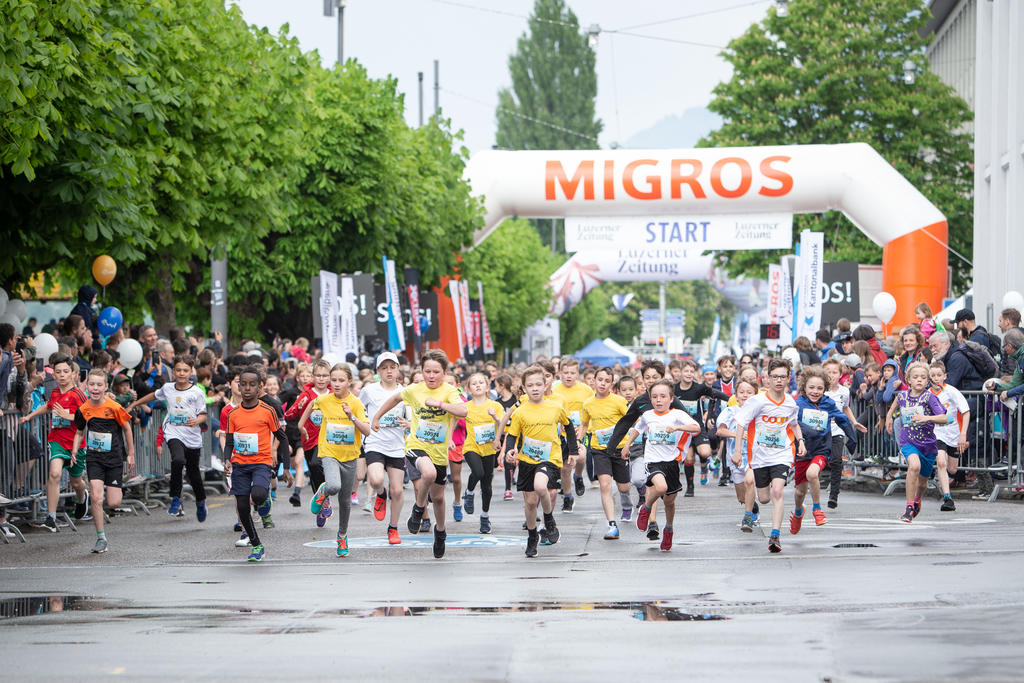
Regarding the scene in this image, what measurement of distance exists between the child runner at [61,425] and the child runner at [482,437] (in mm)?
3759

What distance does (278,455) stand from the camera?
57.3 feet

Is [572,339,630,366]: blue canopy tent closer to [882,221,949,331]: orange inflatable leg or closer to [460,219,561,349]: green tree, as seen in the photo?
[460,219,561,349]: green tree

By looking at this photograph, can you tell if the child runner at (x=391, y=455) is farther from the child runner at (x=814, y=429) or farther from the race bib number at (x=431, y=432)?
the child runner at (x=814, y=429)

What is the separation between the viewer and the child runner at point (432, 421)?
10703mm

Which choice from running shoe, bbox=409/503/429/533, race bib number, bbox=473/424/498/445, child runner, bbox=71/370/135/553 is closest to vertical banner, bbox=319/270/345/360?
race bib number, bbox=473/424/498/445

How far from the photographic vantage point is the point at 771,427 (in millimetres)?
11320

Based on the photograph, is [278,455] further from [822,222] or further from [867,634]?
[822,222]

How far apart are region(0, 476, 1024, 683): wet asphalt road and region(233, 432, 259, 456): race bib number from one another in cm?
88

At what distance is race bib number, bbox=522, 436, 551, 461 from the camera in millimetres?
10789

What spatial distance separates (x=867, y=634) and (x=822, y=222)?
33.4 meters

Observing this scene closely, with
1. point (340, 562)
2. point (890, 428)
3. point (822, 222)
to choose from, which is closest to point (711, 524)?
point (890, 428)

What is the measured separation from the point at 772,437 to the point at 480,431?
10.5ft

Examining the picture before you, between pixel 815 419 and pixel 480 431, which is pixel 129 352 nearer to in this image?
pixel 480 431

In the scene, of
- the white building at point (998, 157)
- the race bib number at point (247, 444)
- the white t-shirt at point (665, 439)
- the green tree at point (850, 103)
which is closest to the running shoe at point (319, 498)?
the race bib number at point (247, 444)
